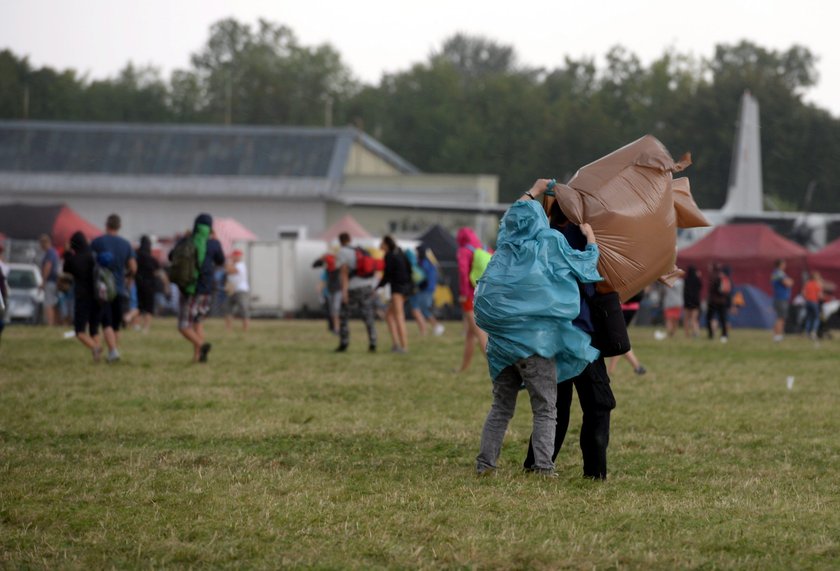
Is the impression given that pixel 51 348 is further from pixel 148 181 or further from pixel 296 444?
pixel 148 181

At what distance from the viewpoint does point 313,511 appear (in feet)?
22.4

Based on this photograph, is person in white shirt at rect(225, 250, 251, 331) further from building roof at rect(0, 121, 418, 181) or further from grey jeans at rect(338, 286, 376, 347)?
building roof at rect(0, 121, 418, 181)

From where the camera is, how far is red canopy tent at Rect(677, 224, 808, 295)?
121 ft

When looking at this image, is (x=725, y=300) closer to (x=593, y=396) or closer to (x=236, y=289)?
(x=236, y=289)

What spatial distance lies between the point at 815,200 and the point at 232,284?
161 ft

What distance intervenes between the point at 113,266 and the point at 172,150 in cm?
5037

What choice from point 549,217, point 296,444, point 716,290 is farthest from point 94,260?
point 716,290

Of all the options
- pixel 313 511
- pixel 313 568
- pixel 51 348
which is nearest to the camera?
pixel 313 568

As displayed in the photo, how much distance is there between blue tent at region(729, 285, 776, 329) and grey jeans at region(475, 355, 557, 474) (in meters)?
30.8

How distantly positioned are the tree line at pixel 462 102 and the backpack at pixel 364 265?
54.4 metres

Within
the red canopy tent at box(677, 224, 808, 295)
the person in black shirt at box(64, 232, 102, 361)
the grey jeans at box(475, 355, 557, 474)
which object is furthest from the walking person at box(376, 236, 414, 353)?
the red canopy tent at box(677, 224, 808, 295)

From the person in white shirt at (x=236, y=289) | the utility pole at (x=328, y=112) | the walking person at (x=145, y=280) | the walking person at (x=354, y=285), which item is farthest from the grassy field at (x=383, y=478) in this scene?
the utility pole at (x=328, y=112)

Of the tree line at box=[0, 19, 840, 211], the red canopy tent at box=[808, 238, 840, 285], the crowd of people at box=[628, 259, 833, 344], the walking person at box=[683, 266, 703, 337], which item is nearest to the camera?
the crowd of people at box=[628, 259, 833, 344]

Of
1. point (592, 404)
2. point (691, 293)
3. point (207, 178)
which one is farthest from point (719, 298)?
point (207, 178)
